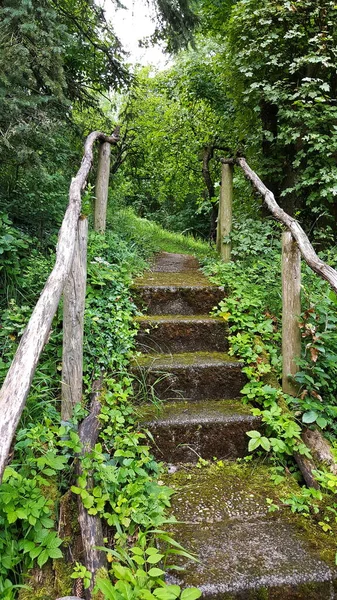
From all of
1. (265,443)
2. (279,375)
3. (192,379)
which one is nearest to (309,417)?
(265,443)

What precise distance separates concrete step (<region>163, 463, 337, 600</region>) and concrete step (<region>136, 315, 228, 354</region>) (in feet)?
3.49

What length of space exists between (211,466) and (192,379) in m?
0.64

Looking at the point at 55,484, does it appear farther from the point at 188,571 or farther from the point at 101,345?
the point at 101,345

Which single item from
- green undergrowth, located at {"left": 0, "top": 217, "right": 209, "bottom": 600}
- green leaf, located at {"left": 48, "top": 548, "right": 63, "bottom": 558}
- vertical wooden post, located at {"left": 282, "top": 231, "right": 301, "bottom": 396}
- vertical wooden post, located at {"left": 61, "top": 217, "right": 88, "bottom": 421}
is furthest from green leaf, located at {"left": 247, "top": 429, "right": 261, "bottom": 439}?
green leaf, located at {"left": 48, "top": 548, "right": 63, "bottom": 558}

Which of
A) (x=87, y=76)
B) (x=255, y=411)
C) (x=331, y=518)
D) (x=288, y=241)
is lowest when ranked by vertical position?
(x=331, y=518)

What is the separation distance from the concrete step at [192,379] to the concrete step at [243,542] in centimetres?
57

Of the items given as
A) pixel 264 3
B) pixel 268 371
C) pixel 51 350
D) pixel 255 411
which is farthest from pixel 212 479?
pixel 264 3

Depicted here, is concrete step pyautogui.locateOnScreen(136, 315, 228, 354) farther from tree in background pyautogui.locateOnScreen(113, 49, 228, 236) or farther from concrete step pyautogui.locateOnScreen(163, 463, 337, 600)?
tree in background pyautogui.locateOnScreen(113, 49, 228, 236)

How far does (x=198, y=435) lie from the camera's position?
2.45 m

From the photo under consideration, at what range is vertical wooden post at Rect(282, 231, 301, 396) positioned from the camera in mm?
2645

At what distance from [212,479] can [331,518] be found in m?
0.64

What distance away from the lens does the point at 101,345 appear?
9.25ft

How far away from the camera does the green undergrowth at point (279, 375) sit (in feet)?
7.20

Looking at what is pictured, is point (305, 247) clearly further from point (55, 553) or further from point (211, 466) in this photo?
point (55, 553)
